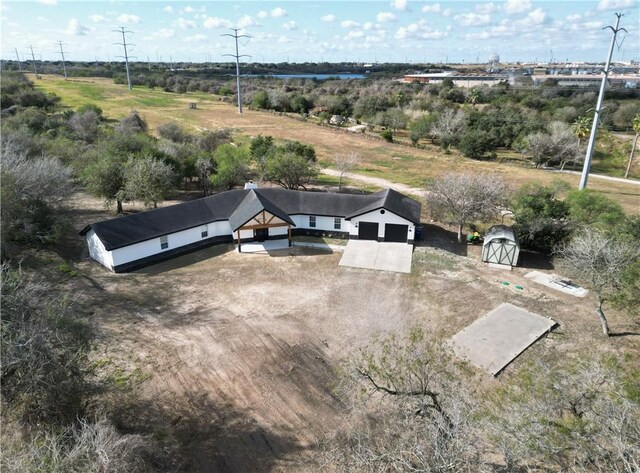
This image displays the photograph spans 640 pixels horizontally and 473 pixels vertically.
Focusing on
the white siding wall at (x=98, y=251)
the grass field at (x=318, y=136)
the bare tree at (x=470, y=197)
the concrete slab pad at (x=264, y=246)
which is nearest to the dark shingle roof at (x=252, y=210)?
the concrete slab pad at (x=264, y=246)

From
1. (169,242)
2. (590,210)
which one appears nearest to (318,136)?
(169,242)

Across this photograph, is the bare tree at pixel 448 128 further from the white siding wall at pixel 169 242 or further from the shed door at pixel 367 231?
the white siding wall at pixel 169 242

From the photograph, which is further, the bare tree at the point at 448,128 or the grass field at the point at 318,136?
the bare tree at the point at 448,128

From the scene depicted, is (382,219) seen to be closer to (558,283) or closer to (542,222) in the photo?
(542,222)


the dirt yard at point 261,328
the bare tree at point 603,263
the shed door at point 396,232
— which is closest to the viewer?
the dirt yard at point 261,328

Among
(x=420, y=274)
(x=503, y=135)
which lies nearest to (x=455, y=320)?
(x=420, y=274)

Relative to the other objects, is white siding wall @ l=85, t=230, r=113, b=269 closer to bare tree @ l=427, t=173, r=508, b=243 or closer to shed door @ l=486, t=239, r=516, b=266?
bare tree @ l=427, t=173, r=508, b=243

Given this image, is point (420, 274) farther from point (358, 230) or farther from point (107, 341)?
point (107, 341)
